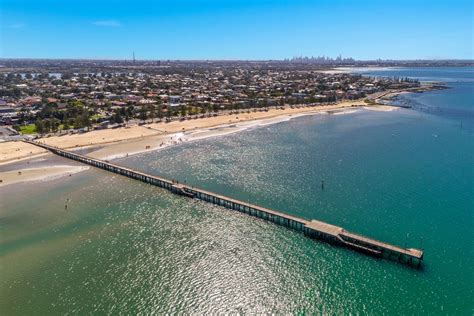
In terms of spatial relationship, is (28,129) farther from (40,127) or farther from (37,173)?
(37,173)

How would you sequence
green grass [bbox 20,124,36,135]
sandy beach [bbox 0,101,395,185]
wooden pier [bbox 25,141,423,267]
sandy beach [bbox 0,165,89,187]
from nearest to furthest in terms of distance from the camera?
1. wooden pier [bbox 25,141,423,267]
2. sandy beach [bbox 0,165,89,187]
3. sandy beach [bbox 0,101,395,185]
4. green grass [bbox 20,124,36,135]

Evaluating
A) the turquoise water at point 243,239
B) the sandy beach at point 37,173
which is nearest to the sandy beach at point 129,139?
the sandy beach at point 37,173

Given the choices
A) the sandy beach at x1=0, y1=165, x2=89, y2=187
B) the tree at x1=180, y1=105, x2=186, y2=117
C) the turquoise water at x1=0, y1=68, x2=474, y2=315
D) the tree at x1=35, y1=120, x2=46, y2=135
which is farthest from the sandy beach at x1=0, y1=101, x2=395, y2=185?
the turquoise water at x1=0, y1=68, x2=474, y2=315

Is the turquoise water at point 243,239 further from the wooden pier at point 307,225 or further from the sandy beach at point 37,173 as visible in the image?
the sandy beach at point 37,173

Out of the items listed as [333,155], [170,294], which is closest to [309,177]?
→ [333,155]

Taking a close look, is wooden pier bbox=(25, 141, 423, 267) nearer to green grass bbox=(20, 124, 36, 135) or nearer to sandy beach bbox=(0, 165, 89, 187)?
sandy beach bbox=(0, 165, 89, 187)

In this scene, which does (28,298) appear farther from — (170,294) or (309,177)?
(309,177)
